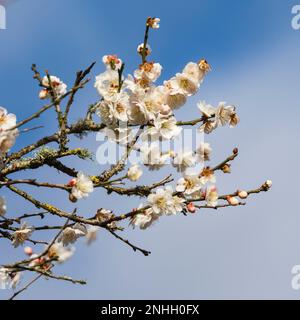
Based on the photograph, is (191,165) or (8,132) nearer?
(8,132)

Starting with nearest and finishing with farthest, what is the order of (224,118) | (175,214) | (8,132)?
(8,132), (175,214), (224,118)

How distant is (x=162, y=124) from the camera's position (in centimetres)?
430

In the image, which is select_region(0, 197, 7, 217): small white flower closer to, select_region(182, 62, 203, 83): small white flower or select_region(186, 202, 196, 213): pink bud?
select_region(186, 202, 196, 213): pink bud

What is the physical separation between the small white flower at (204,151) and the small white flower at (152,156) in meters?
0.34

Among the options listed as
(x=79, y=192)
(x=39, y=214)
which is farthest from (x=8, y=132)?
(x=39, y=214)

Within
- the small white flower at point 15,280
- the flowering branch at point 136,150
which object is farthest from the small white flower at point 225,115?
the small white flower at point 15,280

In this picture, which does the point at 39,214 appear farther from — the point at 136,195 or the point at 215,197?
the point at 215,197

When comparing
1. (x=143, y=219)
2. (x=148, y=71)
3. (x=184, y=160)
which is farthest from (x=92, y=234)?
(x=148, y=71)

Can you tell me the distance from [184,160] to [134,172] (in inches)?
16.9

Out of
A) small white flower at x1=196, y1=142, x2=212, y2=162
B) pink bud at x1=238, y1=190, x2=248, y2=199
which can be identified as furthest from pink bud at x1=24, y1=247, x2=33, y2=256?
pink bud at x1=238, y1=190, x2=248, y2=199

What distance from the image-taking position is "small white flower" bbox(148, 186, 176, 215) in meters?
4.16

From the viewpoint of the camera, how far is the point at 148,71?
170 inches

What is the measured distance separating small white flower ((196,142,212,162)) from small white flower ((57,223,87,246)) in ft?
3.84
